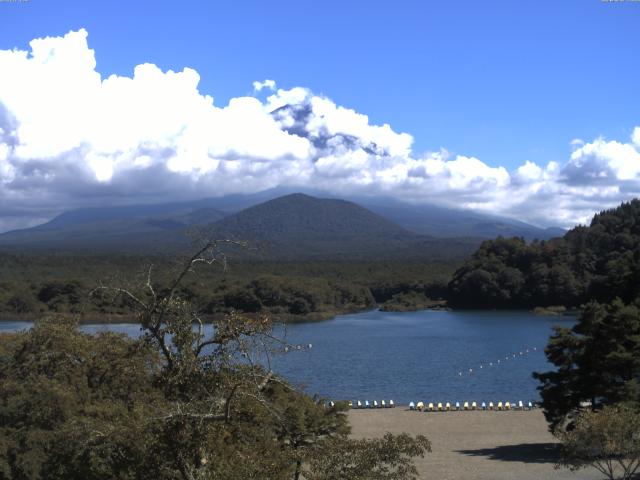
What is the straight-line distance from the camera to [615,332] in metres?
17.2

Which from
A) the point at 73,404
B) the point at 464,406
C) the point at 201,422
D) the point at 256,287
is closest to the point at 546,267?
the point at 256,287

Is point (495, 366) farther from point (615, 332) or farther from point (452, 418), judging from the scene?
point (615, 332)

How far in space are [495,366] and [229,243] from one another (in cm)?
3191

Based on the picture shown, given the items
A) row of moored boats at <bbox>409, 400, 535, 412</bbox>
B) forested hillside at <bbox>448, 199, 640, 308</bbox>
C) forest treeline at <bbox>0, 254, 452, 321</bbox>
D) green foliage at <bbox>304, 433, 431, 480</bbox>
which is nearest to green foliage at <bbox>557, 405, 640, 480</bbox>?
green foliage at <bbox>304, 433, 431, 480</bbox>

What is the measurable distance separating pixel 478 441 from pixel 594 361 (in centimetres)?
457

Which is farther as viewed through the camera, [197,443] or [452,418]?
[452,418]

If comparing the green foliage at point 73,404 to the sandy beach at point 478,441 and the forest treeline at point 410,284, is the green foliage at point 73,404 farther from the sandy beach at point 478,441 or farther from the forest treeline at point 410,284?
the forest treeline at point 410,284

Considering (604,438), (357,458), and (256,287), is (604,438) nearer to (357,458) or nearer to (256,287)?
(357,458)

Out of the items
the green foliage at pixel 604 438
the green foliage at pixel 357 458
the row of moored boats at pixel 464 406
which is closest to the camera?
the green foliage at pixel 357 458

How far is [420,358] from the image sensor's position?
39562 millimetres

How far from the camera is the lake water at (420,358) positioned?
30.3 meters

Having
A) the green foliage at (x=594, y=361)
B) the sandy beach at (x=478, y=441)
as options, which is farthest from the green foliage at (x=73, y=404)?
the green foliage at (x=594, y=361)

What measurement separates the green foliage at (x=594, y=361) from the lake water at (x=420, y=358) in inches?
231

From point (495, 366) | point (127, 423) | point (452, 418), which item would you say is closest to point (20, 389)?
point (127, 423)
